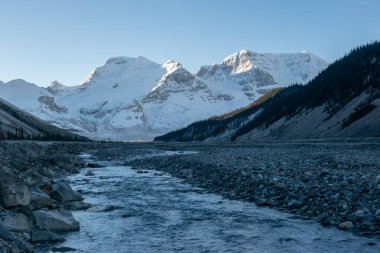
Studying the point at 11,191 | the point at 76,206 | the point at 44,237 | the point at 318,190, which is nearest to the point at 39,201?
the point at 76,206

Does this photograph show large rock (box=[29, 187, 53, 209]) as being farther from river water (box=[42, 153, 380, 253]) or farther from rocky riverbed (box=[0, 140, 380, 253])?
river water (box=[42, 153, 380, 253])

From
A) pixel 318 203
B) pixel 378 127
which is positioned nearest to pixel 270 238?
Answer: pixel 318 203

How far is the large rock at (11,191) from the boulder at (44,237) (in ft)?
6.84

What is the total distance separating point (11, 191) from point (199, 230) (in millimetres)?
7206

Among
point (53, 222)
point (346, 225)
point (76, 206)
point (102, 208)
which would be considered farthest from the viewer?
point (102, 208)

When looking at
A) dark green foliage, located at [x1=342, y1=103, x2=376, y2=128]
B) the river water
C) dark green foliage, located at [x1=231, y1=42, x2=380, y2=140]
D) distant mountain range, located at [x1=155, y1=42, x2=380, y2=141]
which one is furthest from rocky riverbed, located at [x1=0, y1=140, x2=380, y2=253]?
dark green foliage, located at [x1=231, y1=42, x2=380, y2=140]

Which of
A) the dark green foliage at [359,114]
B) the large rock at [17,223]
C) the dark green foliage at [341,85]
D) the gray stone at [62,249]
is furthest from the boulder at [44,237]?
the dark green foliage at [341,85]

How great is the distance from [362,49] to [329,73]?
1639cm

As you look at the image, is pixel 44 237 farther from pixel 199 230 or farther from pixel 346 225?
pixel 346 225

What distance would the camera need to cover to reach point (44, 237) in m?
14.3

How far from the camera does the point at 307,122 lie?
432 ft

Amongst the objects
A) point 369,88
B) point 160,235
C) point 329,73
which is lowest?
point 160,235

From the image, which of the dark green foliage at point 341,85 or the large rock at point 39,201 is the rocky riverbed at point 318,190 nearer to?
the large rock at point 39,201

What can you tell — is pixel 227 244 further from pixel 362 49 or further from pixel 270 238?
pixel 362 49
